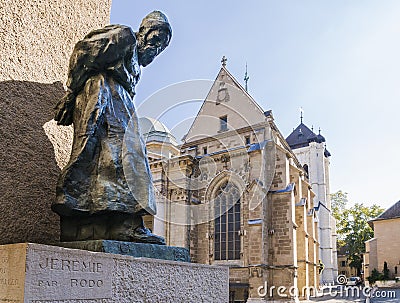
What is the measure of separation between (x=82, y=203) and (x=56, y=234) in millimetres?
827

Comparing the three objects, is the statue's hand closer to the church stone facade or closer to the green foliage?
the church stone facade

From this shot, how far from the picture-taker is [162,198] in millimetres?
23250

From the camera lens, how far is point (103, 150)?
10.1 feet

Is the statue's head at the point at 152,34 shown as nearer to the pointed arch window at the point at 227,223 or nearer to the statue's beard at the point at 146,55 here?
the statue's beard at the point at 146,55

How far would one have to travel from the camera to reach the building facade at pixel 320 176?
4441 centimetres

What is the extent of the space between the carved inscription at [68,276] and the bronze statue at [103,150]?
20.6 inches

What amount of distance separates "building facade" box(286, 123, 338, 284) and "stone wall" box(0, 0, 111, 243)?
141 ft

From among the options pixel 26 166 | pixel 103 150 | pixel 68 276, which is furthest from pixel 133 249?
pixel 26 166

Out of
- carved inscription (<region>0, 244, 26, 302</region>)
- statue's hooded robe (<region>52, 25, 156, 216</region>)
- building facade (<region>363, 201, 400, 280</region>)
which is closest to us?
carved inscription (<region>0, 244, 26, 302</region>)

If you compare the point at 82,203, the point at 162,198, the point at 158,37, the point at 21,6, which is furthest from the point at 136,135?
the point at 162,198

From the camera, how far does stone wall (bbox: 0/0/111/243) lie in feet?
10.6

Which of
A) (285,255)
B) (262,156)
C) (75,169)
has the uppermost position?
(262,156)

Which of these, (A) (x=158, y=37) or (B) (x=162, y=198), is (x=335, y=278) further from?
(A) (x=158, y=37)

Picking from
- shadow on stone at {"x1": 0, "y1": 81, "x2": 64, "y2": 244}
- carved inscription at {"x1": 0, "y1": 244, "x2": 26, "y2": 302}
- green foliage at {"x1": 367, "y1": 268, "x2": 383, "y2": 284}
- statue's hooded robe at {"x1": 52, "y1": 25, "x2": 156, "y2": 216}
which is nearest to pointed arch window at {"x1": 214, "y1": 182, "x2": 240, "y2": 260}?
green foliage at {"x1": 367, "y1": 268, "x2": 383, "y2": 284}
